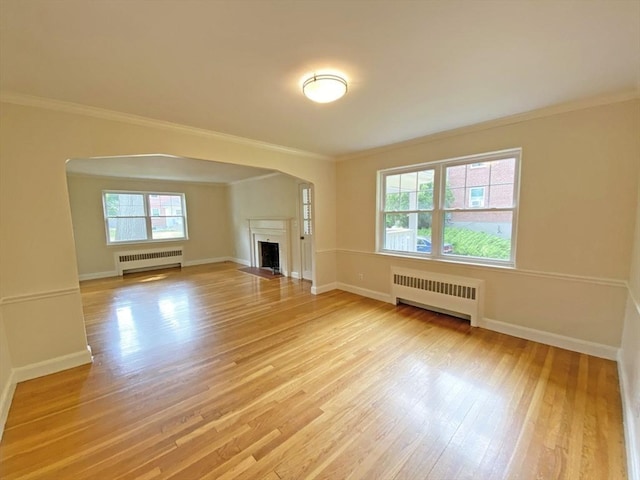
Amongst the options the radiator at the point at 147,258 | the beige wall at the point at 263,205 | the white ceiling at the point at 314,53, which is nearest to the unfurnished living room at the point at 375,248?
the white ceiling at the point at 314,53

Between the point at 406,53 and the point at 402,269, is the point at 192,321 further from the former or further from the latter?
the point at 406,53

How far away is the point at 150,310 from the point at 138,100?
308 centimetres

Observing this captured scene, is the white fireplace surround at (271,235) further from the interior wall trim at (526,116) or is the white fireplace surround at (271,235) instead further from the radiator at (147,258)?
the interior wall trim at (526,116)

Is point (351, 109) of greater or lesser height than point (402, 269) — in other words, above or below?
above

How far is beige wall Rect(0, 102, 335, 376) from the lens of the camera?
2.31 metres

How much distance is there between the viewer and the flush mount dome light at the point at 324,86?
2.02 m

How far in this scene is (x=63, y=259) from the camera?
2.56 meters

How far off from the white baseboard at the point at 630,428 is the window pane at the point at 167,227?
335 inches

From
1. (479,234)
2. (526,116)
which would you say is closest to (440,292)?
(479,234)

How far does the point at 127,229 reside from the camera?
6773 millimetres

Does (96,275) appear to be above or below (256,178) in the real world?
below

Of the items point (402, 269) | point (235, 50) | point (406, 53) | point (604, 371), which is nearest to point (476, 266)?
point (402, 269)

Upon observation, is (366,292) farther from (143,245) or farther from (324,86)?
(143,245)

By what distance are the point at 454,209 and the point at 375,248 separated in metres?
1.39
